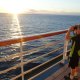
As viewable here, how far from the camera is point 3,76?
58.5 ft

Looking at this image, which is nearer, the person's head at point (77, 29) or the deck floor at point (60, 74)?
the person's head at point (77, 29)

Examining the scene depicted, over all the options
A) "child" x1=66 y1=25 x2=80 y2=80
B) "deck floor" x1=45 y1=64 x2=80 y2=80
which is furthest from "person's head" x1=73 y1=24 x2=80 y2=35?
"deck floor" x1=45 y1=64 x2=80 y2=80

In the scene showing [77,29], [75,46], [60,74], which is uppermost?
[77,29]

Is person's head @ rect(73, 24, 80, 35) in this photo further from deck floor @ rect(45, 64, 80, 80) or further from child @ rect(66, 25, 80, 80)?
deck floor @ rect(45, 64, 80, 80)

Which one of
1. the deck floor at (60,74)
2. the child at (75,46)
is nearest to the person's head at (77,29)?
the child at (75,46)

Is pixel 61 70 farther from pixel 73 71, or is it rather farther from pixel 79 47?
pixel 79 47

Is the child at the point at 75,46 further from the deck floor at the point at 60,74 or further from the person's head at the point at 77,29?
the deck floor at the point at 60,74

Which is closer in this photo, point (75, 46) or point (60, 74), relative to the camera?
point (75, 46)

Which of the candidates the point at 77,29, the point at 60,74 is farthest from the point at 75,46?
the point at 60,74

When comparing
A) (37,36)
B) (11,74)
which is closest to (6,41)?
(37,36)

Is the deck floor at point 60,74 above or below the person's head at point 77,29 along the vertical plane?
below

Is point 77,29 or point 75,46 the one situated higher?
point 77,29

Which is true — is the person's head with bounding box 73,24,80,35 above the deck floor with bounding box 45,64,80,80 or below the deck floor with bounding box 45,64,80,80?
above

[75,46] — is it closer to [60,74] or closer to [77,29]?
[77,29]
